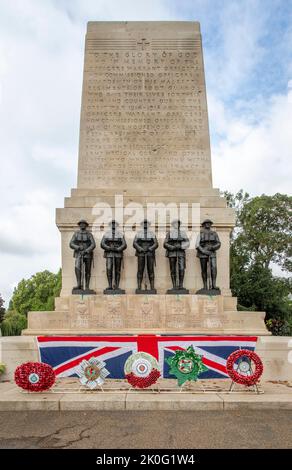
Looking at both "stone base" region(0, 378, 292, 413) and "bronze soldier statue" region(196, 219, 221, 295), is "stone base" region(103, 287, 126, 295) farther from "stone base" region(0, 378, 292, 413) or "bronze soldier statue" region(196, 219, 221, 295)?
"stone base" region(0, 378, 292, 413)

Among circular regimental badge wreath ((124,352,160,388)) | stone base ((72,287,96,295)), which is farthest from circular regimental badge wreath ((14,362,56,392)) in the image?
stone base ((72,287,96,295))

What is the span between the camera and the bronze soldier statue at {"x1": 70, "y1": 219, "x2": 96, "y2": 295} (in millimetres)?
14043

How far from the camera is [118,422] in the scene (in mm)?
7242

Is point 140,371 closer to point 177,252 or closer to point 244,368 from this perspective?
point 244,368

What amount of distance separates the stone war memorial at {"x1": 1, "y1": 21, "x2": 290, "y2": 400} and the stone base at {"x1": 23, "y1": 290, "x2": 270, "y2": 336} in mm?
33

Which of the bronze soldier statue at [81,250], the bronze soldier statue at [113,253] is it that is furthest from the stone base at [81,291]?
the bronze soldier statue at [113,253]

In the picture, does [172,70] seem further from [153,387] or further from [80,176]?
[153,387]

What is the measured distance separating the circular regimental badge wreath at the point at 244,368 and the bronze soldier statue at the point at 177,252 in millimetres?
5013

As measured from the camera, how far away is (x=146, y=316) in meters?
13.5

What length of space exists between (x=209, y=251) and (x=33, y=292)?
52107 millimetres

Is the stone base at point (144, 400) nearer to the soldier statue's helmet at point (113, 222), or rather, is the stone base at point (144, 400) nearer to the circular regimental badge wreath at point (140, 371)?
the circular regimental badge wreath at point (140, 371)

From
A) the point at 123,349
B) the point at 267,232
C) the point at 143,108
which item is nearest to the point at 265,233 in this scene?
the point at 267,232

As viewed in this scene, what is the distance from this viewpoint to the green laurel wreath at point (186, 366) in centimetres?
898
